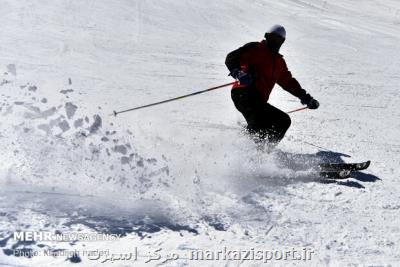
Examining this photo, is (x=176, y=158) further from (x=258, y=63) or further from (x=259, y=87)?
(x=258, y=63)

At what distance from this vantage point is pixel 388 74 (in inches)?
440

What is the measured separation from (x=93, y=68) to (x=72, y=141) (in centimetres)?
458

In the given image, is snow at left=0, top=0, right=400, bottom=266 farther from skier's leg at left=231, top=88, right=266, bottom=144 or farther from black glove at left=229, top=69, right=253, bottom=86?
black glove at left=229, top=69, right=253, bottom=86

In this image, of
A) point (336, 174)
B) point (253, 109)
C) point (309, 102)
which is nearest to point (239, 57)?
point (253, 109)

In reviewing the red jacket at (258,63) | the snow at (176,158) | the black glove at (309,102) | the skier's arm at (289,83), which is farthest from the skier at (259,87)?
the black glove at (309,102)

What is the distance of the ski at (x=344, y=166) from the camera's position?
561 cm

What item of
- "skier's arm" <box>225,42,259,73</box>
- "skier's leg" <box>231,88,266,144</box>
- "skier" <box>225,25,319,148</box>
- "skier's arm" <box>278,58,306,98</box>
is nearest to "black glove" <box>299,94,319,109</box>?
"skier's arm" <box>278,58,306,98</box>

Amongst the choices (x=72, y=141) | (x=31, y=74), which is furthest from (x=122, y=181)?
(x=31, y=74)

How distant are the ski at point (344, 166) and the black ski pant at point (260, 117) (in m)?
0.61

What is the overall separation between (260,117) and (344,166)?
111cm

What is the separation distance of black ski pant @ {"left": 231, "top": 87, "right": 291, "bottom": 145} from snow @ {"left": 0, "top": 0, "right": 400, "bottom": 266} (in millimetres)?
233

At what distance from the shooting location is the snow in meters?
4.02

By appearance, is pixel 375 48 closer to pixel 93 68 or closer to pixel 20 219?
pixel 93 68

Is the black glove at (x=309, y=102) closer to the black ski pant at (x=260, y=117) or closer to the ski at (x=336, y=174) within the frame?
the black ski pant at (x=260, y=117)
